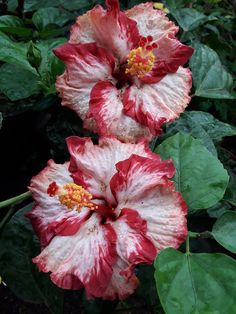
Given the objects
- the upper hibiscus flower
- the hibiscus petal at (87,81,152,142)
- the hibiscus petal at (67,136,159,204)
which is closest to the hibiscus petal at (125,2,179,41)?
the upper hibiscus flower

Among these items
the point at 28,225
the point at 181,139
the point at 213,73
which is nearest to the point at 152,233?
the point at 181,139

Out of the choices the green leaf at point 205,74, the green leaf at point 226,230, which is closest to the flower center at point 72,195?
the green leaf at point 226,230

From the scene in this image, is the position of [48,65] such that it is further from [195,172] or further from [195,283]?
[195,283]

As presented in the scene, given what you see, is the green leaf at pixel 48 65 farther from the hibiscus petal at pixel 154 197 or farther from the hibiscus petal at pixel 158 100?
the hibiscus petal at pixel 154 197

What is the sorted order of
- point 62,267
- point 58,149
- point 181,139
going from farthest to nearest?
1. point 58,149
2. point 181,139
3. point 62,267

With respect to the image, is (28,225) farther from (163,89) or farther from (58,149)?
(163,89)
